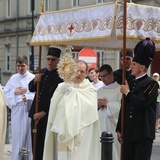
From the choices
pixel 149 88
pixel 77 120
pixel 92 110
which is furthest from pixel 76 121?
pixel 149 88

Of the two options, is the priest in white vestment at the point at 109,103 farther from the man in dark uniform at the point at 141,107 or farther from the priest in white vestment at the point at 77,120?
the man in dark uniform at the point at 141,107

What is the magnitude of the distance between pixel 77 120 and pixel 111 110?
129 cm

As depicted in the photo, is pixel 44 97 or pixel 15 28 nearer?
pixel 44 97

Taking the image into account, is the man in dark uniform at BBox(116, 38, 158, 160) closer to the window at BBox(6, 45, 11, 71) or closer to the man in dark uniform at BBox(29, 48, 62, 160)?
the man in dark uniform at BBox(29, 48, 62, 160)

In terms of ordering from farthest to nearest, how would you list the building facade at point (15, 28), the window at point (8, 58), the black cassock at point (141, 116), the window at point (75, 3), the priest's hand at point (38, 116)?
the window at point (8, 58) < the building facade at point (15, 28) < the window at point (75, 3) < the priest's hand at point (38, 116) < the black cassock at point (141, 116)

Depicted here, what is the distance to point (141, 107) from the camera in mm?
6375

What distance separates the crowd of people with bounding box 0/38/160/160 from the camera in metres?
6.49

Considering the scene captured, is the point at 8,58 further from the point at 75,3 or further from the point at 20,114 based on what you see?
the point at 20,114

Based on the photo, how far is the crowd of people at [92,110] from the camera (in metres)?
6.49

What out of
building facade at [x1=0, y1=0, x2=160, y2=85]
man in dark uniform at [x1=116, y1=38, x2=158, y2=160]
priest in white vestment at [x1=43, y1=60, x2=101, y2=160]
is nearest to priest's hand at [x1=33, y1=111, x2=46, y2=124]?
priest in white vestment at [x1=43, y1=60, x2=101, y2=160]

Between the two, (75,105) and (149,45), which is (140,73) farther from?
(75,105)

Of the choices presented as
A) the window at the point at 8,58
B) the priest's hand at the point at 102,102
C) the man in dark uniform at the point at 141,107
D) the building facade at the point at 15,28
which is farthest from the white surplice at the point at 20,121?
the window at the point at 8,58

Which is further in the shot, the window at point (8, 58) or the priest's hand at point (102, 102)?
the window at point (8, 58)

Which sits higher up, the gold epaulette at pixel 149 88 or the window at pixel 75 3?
the window at pixel 75 3
